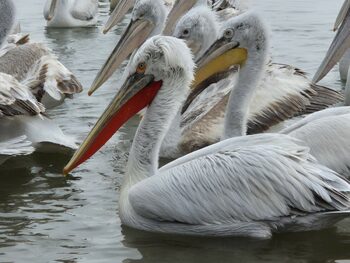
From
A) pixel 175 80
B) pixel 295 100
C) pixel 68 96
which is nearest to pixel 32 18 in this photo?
pixel 68 96

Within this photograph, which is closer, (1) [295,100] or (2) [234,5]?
(1) [295,100]

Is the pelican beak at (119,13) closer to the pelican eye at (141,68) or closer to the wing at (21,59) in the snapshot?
the wing at (21,59)

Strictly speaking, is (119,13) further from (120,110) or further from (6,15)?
(120,110)

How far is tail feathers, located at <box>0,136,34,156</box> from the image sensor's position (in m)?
5.82

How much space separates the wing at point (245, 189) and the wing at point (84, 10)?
757cm

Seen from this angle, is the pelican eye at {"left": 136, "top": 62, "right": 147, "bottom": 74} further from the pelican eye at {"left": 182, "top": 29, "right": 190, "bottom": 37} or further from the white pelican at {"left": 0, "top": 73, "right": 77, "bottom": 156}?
the pelican eye at {"left": 182, "top": 29, "right": 190, "bottom": 37}

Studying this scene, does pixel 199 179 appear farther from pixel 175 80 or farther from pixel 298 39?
pixel 298 39

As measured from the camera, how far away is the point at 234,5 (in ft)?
32.9

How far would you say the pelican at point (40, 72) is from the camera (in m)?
7.39

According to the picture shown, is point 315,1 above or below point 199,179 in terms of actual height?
below

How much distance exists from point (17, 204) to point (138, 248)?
3.26ft

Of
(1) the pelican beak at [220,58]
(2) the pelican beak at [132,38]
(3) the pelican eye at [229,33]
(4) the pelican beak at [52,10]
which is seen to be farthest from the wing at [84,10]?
(3) the pelican eye at [229,33]

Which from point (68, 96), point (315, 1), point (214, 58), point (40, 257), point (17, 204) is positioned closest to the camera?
point (40, 257)

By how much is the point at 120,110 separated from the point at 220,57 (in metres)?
0.99
